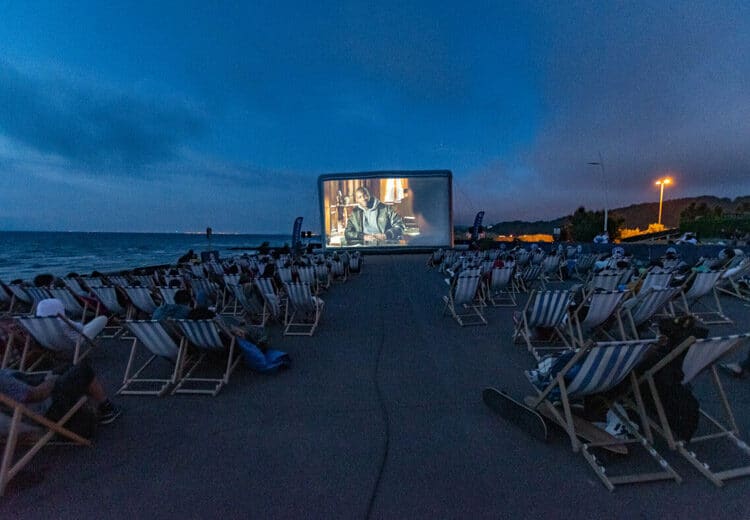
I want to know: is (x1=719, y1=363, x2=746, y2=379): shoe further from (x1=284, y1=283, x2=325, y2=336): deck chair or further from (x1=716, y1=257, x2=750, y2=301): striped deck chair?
(x1=284, y1=283, x2=325, y2=336): deck chair

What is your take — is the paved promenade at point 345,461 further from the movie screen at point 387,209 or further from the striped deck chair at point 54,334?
the movie screen at point 387,209

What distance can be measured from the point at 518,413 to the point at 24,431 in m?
3.18

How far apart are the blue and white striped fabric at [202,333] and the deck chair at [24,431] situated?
903 mm

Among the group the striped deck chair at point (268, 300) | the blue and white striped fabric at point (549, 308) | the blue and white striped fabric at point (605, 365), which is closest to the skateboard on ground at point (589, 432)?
the blue and white striped fabric at point (605, 365)

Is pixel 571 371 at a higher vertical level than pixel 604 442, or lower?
higher

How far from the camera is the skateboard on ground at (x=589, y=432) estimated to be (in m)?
2.03

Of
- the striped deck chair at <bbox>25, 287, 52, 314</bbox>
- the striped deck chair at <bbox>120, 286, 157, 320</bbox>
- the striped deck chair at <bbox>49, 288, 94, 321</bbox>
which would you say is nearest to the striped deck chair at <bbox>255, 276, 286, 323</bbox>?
the striped deck chair at <bbox>120, 286, 157, 320</bbox>

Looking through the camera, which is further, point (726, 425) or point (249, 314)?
point (249, 314)

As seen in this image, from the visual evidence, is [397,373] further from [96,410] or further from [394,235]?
[394,235]

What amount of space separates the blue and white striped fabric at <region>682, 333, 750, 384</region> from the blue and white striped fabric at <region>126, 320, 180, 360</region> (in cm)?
395

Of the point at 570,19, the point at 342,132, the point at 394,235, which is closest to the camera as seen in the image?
the point at 570,19

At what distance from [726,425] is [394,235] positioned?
21.0 m

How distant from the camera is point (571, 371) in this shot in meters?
2.18

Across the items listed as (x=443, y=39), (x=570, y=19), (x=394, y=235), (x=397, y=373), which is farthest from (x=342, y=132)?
(x=397, y=373)
